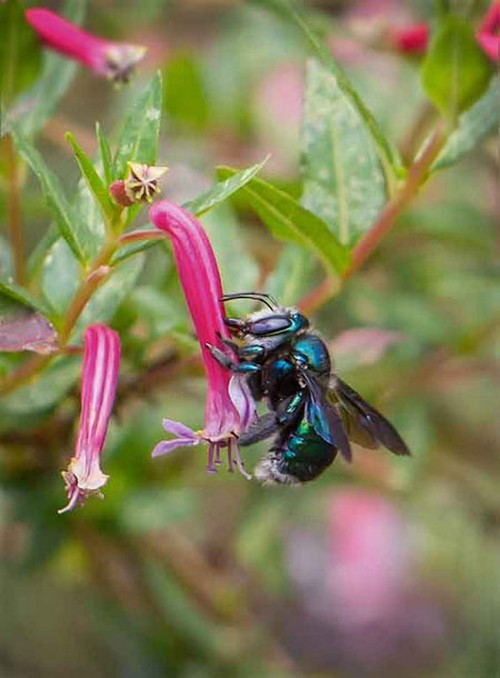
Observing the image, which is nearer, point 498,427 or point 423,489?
point 423,489

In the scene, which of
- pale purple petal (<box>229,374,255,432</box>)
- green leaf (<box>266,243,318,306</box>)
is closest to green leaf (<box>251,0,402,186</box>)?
green leaf (<box>266,243,318,306</box>)

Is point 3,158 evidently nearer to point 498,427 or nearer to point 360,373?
point 360,373

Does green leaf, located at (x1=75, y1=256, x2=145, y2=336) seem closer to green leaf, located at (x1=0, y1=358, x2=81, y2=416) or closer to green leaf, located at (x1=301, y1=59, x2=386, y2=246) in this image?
green leaf, located at (x1=0, y1=358, x2=81, y2=416)

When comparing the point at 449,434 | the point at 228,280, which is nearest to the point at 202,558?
the point at 449,434

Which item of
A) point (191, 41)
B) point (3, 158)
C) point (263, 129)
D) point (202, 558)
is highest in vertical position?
point (3, 158)

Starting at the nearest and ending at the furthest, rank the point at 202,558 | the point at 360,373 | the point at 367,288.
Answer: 1. the point at 360,373
2. the point at 367,288
3. the point at 202,558

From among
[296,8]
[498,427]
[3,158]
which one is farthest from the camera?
[498,427]

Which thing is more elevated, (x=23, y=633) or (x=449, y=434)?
(x=449, y=434)

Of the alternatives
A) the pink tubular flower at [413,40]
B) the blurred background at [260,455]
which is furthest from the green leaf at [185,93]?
the pink tubular flower at [413,40]
